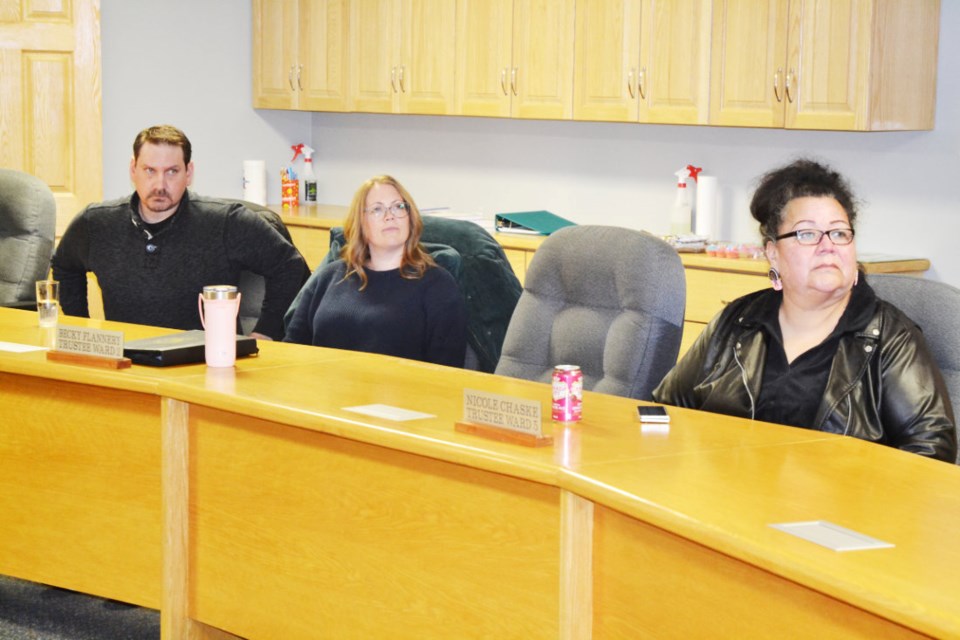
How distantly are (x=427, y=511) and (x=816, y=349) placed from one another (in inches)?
31.7

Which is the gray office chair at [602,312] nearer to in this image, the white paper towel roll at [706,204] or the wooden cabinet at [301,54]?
the white paper towel roll at [706,204]

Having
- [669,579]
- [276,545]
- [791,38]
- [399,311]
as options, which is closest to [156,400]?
[276,545]

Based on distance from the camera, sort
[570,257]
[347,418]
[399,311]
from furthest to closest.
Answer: [399,311] → [570,257] → [347,418]

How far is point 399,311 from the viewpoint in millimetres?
3438

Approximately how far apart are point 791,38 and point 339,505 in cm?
262

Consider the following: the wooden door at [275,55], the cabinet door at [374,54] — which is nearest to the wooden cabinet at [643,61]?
the cabinet door at [374,54]

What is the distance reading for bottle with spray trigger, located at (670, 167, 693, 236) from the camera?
4.82 metres

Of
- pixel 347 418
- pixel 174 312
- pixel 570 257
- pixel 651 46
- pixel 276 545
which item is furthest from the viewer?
pixel 651 46

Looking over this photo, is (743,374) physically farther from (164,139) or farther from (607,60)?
(607,60)

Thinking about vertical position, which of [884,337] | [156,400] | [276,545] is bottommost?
[276,545]

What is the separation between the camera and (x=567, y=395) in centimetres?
229

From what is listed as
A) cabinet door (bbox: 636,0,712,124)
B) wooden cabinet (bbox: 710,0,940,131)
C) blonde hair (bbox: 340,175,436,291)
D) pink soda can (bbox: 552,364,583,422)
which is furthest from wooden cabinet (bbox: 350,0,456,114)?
pink soda can (bbox: 552,364,583,422)

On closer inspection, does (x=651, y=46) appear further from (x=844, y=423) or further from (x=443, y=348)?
(x=844, y=423)

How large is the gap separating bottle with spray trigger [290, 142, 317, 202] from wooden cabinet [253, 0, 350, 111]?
30cm
